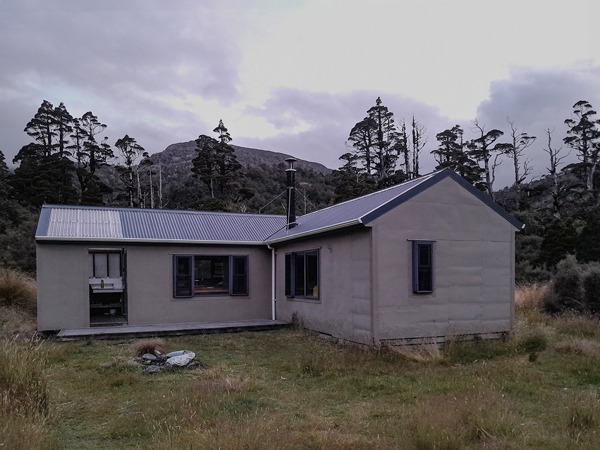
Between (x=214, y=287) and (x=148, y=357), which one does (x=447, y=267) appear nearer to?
(x=148, y=357)

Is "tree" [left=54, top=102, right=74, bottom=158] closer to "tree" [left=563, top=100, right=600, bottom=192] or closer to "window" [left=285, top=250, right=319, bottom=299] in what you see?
"window" [left=285, top=250, right=319, bottom=299]

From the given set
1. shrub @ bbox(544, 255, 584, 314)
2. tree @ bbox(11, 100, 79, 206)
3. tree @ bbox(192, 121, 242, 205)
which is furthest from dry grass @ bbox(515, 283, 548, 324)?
tree @ bbox(11, 100, 79, 206)

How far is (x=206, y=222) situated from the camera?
15875 mm

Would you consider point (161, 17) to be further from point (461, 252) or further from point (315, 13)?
point (461, 252)

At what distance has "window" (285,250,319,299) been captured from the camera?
503 inches

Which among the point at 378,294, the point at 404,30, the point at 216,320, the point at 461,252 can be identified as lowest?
the point at 216,320

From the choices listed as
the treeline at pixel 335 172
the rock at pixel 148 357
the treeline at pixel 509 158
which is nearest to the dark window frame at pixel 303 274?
the rock at pixel 148 357

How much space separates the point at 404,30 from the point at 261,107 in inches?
866

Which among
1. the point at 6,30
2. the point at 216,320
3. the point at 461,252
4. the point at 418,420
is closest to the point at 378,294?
the point at 461,252

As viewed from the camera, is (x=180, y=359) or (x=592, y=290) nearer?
(x=180, y=359)

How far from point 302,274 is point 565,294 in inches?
296

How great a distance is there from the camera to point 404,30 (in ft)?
42.6

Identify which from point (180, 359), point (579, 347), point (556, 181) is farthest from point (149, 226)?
point (556, 181)

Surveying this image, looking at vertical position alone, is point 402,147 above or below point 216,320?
above
